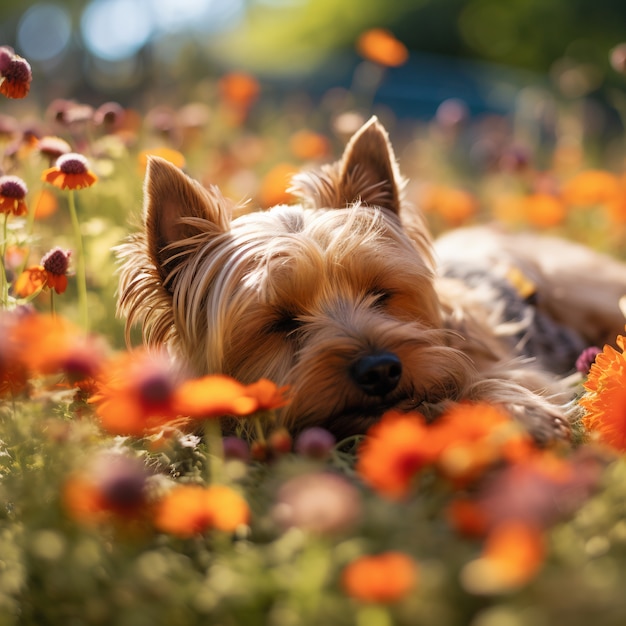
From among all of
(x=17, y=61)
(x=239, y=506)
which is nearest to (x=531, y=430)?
(x=239, y=506)

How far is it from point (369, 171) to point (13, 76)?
145 centimetres

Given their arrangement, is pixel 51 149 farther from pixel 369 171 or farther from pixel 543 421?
pixel 543 421

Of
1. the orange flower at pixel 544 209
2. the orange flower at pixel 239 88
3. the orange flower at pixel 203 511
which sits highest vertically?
the orange flower at pixel 239 88

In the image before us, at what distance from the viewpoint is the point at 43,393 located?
2.85 m

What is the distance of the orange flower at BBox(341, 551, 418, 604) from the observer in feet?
4.34

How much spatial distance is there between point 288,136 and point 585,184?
3955mm

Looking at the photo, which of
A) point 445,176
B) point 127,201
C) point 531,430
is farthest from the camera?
point 445,176

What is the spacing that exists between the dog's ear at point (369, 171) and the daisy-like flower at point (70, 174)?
3.62ft

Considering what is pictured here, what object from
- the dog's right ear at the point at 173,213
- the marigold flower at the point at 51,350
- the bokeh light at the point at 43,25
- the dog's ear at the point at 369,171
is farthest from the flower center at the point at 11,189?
the bokeh light at the point at 43,25

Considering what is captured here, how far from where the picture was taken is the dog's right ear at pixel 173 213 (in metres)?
2.98

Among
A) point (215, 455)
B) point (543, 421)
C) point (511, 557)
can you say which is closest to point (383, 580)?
point (511, 557)

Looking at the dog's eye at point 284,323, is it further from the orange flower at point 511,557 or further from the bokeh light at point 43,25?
the bokeh light at point 43,25

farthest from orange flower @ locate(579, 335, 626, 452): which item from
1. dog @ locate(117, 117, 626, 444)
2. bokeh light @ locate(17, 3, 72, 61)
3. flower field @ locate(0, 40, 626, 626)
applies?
bokeh light @ locate(17, 3, 72, 61)

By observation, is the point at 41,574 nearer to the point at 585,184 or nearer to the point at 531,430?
the point at 531,430
